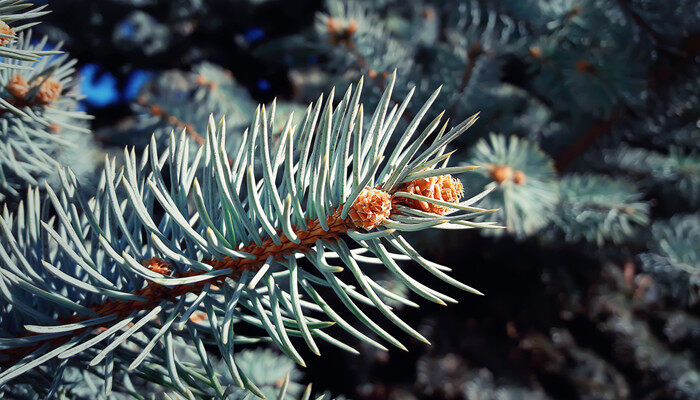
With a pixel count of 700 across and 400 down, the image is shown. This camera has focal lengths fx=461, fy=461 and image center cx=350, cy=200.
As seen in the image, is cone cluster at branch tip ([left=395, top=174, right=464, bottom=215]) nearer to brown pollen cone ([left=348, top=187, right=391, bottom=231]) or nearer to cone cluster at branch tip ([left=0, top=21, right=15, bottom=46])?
brown pollen cone ([left=348, top=187, right=391, bottom=231])

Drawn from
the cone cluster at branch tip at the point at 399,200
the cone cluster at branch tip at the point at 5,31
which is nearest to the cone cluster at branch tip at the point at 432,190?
the cone cluster at branch tip at the point at 399,200

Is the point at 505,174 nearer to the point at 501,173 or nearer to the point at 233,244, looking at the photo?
the point at 501,173

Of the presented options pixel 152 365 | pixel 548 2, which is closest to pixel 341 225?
pixel 152 365

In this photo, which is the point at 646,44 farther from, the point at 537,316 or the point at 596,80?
the point at 537,316

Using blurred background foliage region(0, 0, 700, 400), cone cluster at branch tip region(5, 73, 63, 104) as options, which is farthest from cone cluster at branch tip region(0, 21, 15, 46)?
blurred background foliage region(0, 0, 700, 400)

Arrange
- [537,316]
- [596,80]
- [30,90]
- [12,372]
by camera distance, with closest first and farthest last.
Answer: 1. [12,372]
2. [30,90]
3. [596,80]
4. [537,316]

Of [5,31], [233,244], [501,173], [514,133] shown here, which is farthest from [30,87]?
[514,133]
